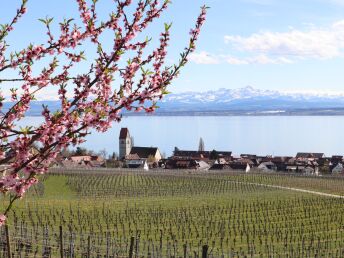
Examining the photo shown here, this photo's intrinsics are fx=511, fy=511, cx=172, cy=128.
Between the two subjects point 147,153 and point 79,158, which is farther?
point 147,153

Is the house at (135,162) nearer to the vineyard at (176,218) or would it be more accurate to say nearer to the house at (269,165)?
the house at (269,165)

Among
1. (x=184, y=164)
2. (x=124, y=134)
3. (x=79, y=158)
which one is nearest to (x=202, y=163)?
(x=184, y=164)

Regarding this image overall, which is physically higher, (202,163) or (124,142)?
(124,142)

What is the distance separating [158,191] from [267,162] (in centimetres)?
5386

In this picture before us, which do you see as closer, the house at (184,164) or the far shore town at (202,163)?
the house at (184,164)

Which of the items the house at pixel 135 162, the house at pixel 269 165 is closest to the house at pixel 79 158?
the house at pixel 135 162

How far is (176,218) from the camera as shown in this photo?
1582 inches

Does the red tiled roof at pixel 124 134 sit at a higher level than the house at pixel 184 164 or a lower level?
higher

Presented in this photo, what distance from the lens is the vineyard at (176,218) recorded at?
26625 mm

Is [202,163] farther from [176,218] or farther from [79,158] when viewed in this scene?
[176,218]

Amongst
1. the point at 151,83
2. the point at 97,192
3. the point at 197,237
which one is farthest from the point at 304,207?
the point at 151,83

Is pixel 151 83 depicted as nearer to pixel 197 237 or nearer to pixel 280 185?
pixel 197 237

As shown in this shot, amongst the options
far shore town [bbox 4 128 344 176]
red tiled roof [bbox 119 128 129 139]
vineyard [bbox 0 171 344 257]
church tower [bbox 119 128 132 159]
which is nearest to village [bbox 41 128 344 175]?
far shore town [bbox 4 128 344 176]

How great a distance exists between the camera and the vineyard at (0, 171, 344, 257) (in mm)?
26625
